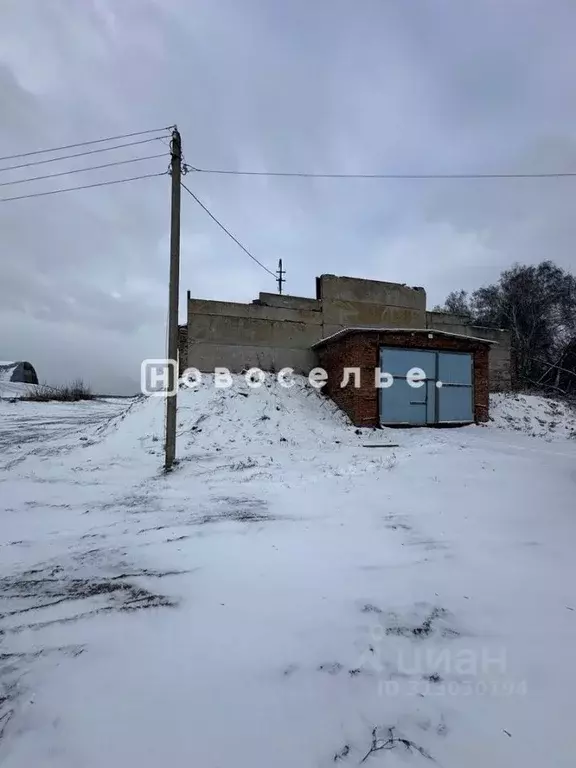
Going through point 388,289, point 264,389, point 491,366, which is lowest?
point 264,389

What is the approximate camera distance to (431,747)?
1.74 metres

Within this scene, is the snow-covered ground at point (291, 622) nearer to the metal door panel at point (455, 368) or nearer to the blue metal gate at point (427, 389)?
the blue metal gate at point (427, 389)

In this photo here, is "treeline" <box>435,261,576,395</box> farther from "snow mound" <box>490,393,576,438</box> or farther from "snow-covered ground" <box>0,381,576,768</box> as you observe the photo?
"snow-covered ground" <box>0,381,576,768</box>

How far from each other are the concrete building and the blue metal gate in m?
0.96

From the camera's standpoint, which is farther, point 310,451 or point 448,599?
point 310,451

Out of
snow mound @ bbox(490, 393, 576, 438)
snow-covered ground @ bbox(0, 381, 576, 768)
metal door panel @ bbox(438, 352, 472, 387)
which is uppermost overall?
metal door panel @ bbox(438, 352, 472, 387)

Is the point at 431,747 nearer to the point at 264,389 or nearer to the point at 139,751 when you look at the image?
the point at 139,751

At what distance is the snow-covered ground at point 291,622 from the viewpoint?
1.79 meters

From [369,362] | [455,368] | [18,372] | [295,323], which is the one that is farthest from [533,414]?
[18,372]

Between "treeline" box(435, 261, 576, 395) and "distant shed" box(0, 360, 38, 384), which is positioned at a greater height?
"treeline" box(435, 261, 576, 395)

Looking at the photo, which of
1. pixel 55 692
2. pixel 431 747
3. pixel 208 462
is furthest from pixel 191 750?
pixel 208 462

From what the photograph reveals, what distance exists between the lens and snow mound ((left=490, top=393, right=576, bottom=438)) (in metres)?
13.6

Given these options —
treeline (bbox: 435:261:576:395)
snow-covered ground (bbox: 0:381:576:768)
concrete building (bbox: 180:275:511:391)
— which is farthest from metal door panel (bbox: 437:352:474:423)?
treeline (bbox: 435:261:576:395)

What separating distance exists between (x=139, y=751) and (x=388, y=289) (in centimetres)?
1676
